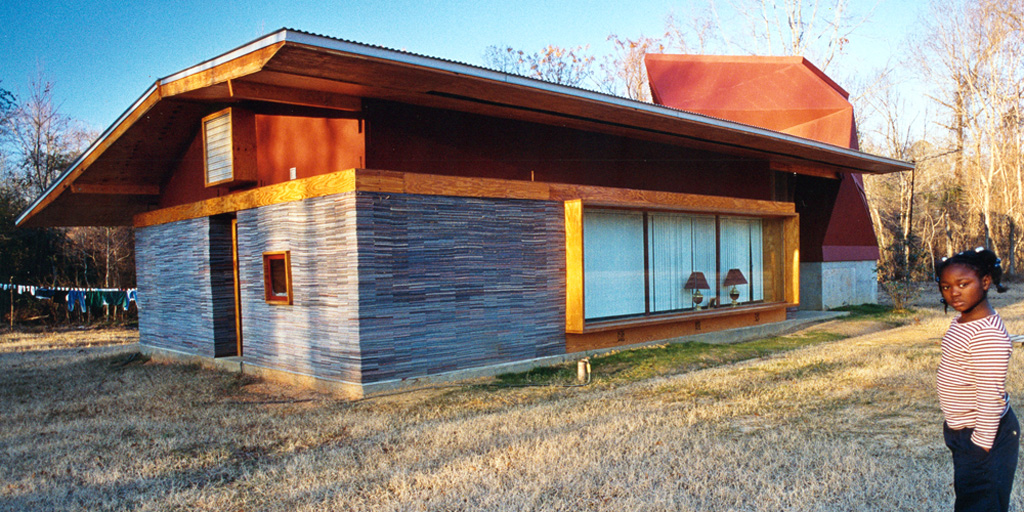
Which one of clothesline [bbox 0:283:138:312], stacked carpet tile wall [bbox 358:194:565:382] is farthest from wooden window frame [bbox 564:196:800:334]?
clothesline [bbox 0:283:138:312]

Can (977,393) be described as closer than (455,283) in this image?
Yes

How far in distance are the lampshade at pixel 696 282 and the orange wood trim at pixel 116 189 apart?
9.51 meters

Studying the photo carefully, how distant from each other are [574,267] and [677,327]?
2953 mm

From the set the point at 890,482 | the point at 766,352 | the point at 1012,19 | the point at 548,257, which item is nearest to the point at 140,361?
the point at 548,257

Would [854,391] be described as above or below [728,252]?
below

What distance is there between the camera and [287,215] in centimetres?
875

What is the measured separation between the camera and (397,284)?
7.96 meters

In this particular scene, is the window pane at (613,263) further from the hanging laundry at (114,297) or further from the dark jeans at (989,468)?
the hanging laundry at (114,297)

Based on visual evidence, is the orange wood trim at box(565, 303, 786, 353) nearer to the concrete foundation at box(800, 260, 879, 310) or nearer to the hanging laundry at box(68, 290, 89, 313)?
the concrete foundation at box(800, 260, 879, 310)

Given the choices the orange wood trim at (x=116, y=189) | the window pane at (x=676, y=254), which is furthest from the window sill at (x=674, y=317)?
the orange wood trim at (x=116, y=189)

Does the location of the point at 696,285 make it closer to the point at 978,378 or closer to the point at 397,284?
the point at 397,284

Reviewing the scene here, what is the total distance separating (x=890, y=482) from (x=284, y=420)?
529 centimetres

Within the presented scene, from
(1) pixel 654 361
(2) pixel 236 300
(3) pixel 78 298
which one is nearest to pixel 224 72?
(2) pixel 236 300

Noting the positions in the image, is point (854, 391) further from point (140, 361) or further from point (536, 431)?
point (140, 361)
